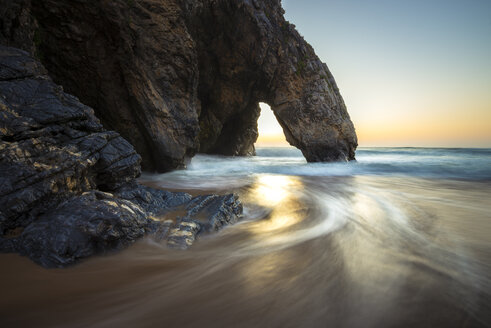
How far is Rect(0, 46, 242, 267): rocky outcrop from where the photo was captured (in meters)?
1.93

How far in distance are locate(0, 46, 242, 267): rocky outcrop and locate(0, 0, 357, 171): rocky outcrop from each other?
2.00m

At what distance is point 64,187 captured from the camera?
260cm

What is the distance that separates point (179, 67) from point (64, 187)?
7136 mm

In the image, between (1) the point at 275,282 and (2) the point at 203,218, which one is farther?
(2) the point at 203,218

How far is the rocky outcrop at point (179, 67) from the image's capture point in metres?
5.97

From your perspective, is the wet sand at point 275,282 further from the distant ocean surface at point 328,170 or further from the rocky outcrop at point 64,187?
the distant ocean surface at point 328,170

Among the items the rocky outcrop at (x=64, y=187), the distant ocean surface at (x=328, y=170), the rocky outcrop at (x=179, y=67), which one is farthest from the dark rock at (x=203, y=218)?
the rocky outcrop at (x=179, y=67)

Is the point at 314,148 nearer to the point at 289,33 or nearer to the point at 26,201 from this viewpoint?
the point at 289,33

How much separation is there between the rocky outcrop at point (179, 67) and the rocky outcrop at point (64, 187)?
6.57 feet

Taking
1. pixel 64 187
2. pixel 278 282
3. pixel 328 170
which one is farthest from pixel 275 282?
pixel 328 170

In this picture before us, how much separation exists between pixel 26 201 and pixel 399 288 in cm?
349

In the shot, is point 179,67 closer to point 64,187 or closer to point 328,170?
point 64,187

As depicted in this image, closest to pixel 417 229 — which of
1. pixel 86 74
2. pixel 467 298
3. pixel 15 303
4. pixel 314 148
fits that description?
pixel 467 298

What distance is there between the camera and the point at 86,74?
6590 millimetres
